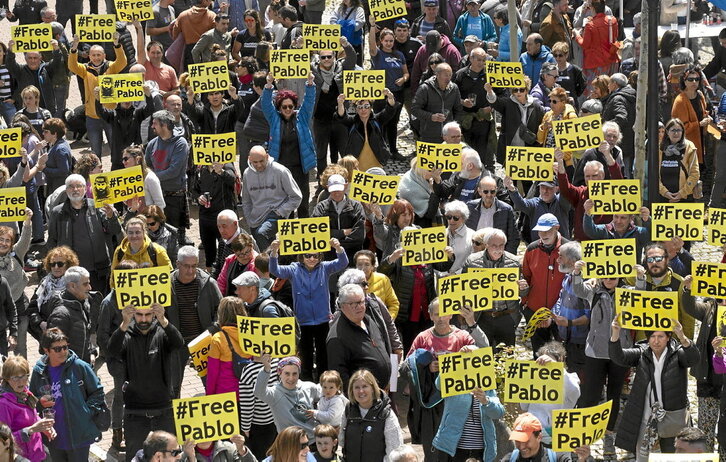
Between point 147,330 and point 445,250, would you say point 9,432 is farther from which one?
point 445,250

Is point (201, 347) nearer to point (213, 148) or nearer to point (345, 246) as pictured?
point (345, 246)

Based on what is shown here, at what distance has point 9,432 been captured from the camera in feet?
35.4

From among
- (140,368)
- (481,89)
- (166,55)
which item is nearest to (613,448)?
(140,368)

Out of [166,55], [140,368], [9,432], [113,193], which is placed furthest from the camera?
[166,55]

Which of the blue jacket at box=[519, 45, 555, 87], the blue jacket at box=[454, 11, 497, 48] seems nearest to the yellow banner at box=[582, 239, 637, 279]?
the blue jacket at box=[519, 45, 555, 87]

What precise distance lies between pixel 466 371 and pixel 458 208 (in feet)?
10.2

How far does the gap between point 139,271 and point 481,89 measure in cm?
710

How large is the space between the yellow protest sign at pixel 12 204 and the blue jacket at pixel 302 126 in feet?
10.5

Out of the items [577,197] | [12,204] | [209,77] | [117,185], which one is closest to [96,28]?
[209,77]

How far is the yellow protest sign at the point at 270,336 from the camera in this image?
12312mm

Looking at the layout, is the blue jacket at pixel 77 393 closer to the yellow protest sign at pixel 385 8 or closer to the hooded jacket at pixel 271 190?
the hooded jacket at pixel 271 190

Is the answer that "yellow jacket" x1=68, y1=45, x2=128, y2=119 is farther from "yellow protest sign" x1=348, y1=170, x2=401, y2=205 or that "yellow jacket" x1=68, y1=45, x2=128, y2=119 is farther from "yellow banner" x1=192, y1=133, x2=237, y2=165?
"yellow protest sign" x1=348, y1=170, x2=401, y2=205

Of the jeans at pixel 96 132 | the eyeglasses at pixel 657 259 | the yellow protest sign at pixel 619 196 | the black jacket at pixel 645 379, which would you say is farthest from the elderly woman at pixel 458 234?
the jeans at pixel 96 132

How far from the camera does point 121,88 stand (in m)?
18.0
